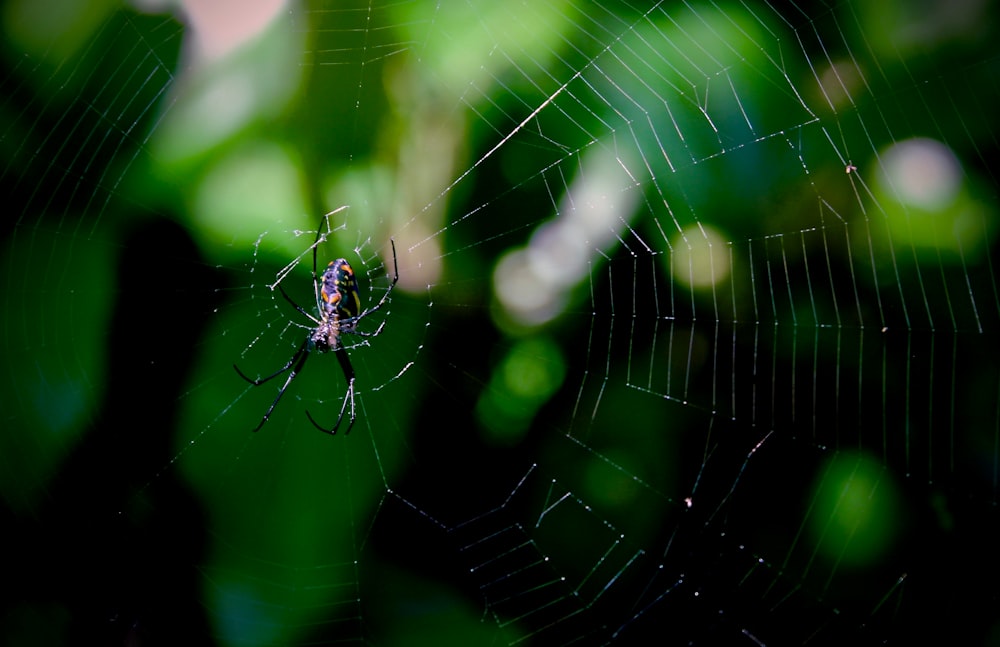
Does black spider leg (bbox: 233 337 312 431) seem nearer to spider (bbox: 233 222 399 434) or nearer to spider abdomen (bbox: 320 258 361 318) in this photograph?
spider (bbox: 233 222 399 434)

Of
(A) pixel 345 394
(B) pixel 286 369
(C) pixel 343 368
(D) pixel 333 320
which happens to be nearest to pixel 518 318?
(A) pixel 345 394

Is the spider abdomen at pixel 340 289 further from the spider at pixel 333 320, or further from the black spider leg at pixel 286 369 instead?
the black spider leg at pixel 286 369

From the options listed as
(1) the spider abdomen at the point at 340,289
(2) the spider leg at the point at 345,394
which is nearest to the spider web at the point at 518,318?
(2) the spider leg at the point at 345,394

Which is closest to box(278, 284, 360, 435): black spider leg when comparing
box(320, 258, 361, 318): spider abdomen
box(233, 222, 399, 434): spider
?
box(233, 222, 399, 434): spider

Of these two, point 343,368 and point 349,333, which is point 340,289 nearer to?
point 343,368

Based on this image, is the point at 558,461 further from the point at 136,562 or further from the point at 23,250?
the point at 23,250

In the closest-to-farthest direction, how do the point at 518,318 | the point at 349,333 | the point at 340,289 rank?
the point at 518,318 → the point at 340,289 → the point at 349,333
